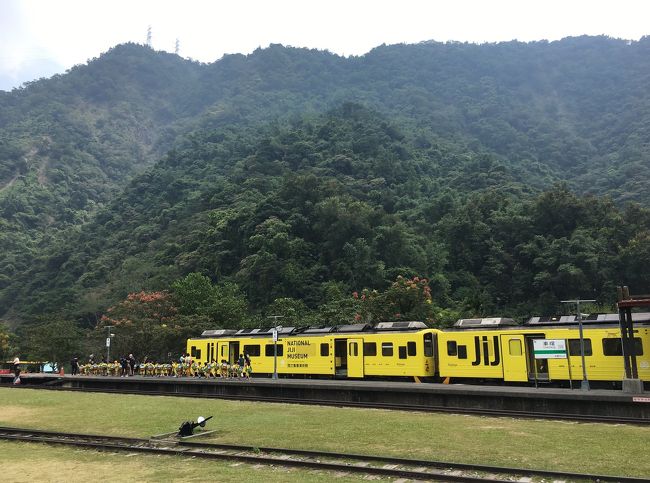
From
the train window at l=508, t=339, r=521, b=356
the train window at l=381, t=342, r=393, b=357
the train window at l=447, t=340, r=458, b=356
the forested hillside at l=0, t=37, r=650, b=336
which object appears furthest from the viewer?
the forested hillside at l=0, t=37, r=650, b=336

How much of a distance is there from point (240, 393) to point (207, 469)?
1444cm

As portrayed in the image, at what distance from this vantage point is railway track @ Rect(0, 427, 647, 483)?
30.4ft

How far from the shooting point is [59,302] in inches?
2852

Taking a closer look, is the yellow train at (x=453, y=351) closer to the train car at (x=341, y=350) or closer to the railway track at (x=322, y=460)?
the train car at (x=341, y=350)

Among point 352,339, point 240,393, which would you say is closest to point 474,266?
point 352,339

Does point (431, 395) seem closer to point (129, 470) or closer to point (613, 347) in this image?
point (613, 347)

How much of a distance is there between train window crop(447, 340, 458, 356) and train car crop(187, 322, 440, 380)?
3.19ft

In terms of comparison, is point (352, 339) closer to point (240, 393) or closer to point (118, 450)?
point (240, 393)

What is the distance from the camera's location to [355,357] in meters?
26.7

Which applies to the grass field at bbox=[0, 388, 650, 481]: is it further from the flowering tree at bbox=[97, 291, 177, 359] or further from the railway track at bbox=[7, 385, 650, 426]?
the flowering tree at bbox=[97, 291, 177, 359]

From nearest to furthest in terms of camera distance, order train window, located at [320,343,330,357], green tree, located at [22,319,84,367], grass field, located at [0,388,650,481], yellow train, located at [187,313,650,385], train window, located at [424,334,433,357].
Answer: grass field, located at [0,388,650,481], yellow train, located at [187,313,650,385], train window, located at [424,334,433,357], train window, located at [320,343,330,357], green tree, located at [22,319,84,367]

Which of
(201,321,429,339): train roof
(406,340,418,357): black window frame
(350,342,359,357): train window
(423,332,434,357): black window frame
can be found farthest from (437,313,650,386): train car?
(350,342,359,357): train window

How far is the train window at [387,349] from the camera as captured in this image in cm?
2578

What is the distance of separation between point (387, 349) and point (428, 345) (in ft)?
6.63
